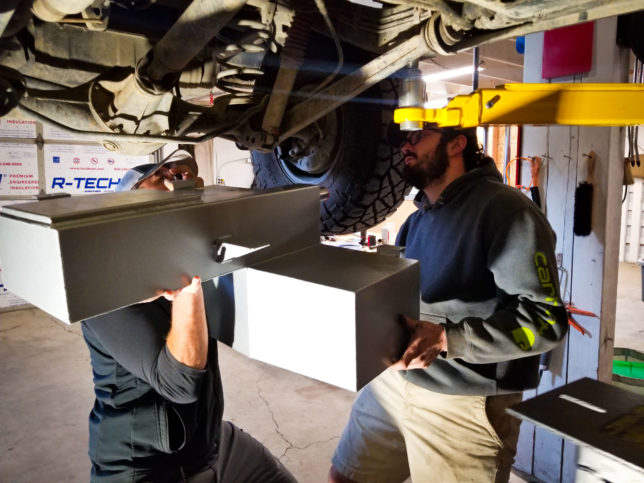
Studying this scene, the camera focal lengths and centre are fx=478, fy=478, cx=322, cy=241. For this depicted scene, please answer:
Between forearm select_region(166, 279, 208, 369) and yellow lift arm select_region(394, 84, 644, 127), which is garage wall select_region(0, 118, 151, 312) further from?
yellow lift arm select_region(394, 84, 644, 127)

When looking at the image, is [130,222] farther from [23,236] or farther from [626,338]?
[626,338]

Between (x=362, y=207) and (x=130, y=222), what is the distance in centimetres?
159

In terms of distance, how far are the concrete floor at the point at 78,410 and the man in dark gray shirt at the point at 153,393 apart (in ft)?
4.65

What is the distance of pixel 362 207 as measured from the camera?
2.21m

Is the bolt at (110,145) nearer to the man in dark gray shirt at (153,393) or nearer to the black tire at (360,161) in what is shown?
the man in dark gray shirt at (153,393)

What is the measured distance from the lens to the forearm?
39.0 inches

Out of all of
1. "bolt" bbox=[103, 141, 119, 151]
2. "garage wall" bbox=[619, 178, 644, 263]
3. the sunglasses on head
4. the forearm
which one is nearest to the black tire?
the sunglasses on head

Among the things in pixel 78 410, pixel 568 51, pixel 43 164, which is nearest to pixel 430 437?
pixel 568 51

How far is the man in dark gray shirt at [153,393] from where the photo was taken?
126cm

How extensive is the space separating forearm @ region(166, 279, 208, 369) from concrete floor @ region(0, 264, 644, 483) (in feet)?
5.85

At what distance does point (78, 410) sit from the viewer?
11.2 feet

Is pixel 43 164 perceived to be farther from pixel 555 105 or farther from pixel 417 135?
pixel 555 105

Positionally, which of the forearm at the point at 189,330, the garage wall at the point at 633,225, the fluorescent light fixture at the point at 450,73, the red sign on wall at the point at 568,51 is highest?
the fluorescent light fixture at the point at 450,73

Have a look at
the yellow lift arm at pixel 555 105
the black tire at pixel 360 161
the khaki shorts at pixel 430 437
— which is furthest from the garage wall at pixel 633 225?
the yellow lift arm at pixel 555 105
